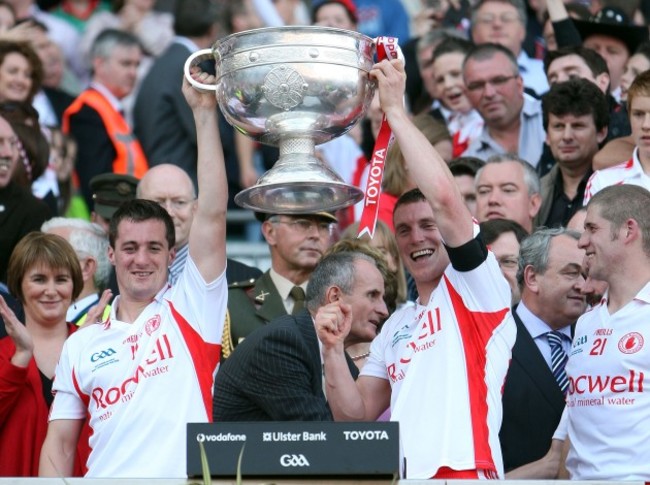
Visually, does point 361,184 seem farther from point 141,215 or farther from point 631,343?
point 631,343

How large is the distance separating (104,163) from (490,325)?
5.69 metres

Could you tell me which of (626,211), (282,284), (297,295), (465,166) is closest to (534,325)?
(626,211)

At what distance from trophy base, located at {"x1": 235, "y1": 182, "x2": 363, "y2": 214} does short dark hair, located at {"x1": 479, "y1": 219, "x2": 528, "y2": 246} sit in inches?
86.4

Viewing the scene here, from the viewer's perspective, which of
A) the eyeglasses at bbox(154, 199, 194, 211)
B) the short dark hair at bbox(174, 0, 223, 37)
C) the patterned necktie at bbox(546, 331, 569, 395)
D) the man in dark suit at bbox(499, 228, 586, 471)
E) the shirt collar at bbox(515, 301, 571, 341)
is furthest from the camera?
the short dark hair at bbox(174, 0, 223, 37)

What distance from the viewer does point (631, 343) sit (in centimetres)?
687

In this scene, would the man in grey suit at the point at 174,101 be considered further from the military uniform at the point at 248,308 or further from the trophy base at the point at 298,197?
the trophy base at the point at 298,197

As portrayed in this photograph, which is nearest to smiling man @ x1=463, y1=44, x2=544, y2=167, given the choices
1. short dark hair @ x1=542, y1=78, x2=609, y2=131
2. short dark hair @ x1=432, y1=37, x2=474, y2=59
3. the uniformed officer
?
short dark hair @ x1=432, y1=37, x2=474, y2=59

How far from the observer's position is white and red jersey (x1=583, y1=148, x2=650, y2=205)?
862 cm

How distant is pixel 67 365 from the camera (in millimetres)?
7250

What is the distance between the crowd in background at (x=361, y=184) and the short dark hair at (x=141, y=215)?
0.37ft

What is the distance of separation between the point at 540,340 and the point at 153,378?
6.91 ft

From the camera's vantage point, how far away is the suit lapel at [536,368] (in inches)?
305

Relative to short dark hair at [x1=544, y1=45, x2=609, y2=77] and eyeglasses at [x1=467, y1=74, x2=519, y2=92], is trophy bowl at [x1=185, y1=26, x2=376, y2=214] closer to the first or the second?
short dark hair at [x1=544, y1=45, x2=609, y2=77]

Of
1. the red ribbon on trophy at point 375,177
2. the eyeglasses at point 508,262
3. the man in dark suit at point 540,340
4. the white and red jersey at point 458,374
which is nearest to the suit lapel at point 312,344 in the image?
the white and red jersey at point 458,374
